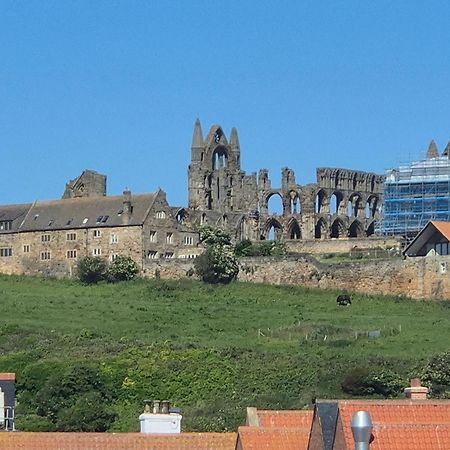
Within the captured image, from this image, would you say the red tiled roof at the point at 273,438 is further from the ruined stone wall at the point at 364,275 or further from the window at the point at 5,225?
the window at the point at 5,225

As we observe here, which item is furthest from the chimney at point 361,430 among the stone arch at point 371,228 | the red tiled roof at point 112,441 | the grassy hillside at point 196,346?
the stone arch at point 371,228

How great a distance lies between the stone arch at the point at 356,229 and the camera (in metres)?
133

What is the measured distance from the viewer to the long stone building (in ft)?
360

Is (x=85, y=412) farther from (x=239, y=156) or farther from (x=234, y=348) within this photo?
(x=239, y=156)

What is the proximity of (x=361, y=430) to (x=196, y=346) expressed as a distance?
58144 millimetres

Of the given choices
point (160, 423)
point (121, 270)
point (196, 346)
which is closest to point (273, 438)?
point (160, 423)

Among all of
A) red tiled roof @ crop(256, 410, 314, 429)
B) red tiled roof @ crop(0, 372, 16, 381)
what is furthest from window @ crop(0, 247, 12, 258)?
red tiled roof @ crop(256, 410, 314, 429)

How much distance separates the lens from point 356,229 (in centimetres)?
13400

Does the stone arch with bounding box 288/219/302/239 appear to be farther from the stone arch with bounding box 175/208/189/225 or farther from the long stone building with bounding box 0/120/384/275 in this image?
the stone arch with bounding box 175/208/189/225

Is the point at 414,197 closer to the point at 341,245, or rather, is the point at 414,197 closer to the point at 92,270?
the point at 341,245

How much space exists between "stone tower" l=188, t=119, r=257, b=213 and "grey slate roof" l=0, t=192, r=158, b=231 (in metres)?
19.6

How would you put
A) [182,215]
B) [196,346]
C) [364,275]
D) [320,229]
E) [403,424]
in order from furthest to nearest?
[320,229] → [182,215] → [364,275] → [196,346] → [403,424]

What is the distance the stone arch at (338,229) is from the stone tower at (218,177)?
7062mm

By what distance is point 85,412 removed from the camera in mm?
56719
